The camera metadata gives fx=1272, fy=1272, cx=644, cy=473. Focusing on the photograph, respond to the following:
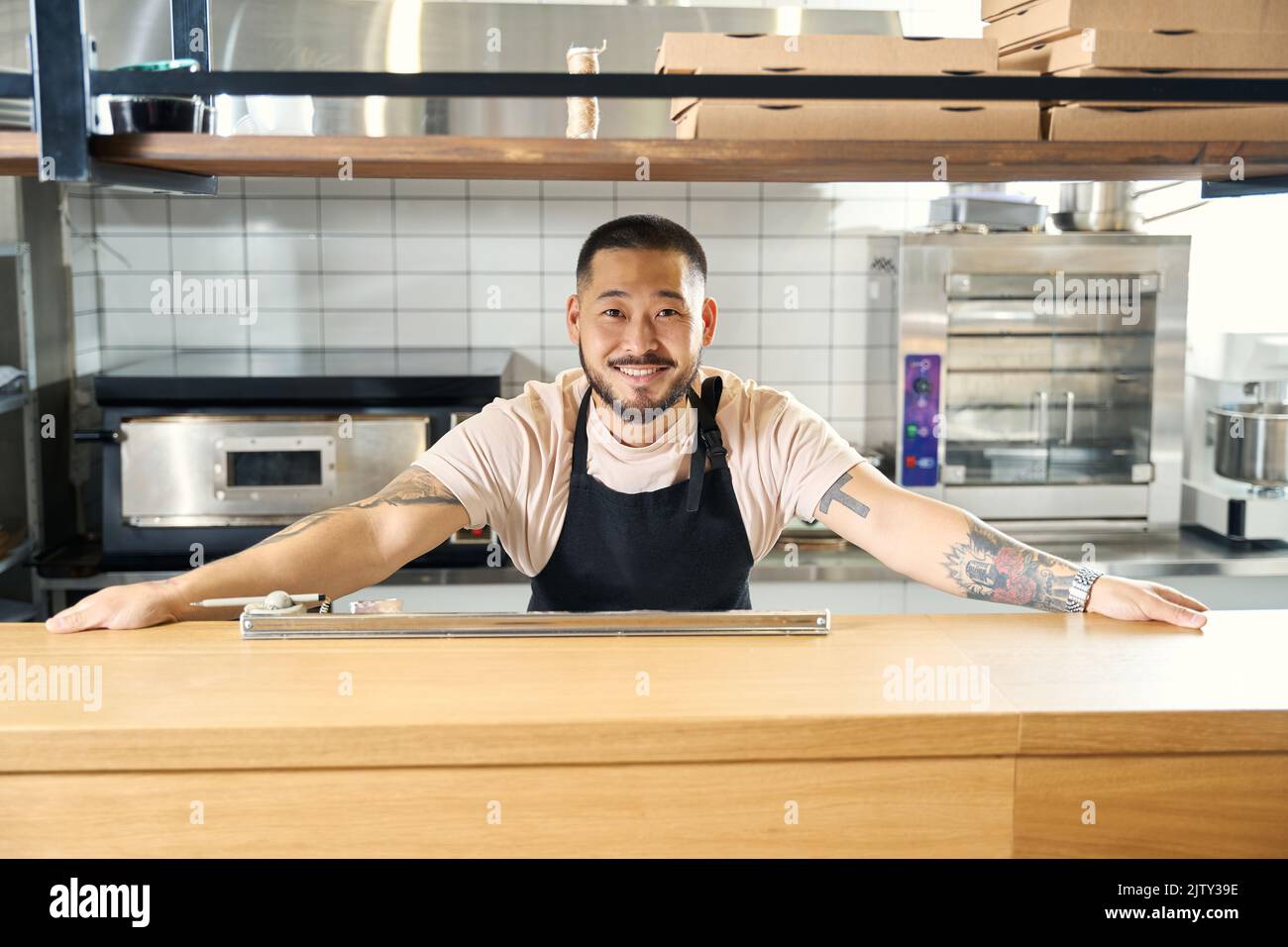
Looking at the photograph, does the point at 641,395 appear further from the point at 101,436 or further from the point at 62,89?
the point at 101,436

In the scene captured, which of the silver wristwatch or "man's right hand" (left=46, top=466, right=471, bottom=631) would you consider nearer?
"man's right hand" (left=46, top=466, right=471, bottom=631)

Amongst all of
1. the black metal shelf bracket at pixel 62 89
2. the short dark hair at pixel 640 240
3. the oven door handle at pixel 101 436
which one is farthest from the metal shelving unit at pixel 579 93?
the oven door handle at pixel 101 436

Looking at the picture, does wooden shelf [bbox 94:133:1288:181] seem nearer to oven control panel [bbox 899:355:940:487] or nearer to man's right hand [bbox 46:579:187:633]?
man's right hand [bbox 46:579:187:633]

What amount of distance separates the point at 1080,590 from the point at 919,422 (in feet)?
6.02

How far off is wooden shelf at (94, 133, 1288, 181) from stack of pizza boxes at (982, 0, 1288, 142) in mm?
22

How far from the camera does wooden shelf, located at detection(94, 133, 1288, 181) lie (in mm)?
1546

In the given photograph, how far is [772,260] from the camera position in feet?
13.2

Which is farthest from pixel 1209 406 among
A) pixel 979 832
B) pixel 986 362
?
pixel 979 832

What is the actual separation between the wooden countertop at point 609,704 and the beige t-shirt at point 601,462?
1.92 ft

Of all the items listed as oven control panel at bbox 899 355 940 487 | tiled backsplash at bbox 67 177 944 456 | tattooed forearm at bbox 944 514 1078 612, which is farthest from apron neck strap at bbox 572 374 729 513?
tiled backsplash at bbox 67 177 944 456

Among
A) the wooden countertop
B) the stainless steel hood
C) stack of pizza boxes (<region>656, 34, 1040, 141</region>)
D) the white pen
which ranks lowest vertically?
the wooden countertop

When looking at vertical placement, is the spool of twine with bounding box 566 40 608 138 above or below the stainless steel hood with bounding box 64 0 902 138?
below

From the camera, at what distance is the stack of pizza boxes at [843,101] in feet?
5.20

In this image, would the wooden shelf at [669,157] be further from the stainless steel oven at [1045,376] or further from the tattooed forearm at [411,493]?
the stainless steel oven at [1045,376]
